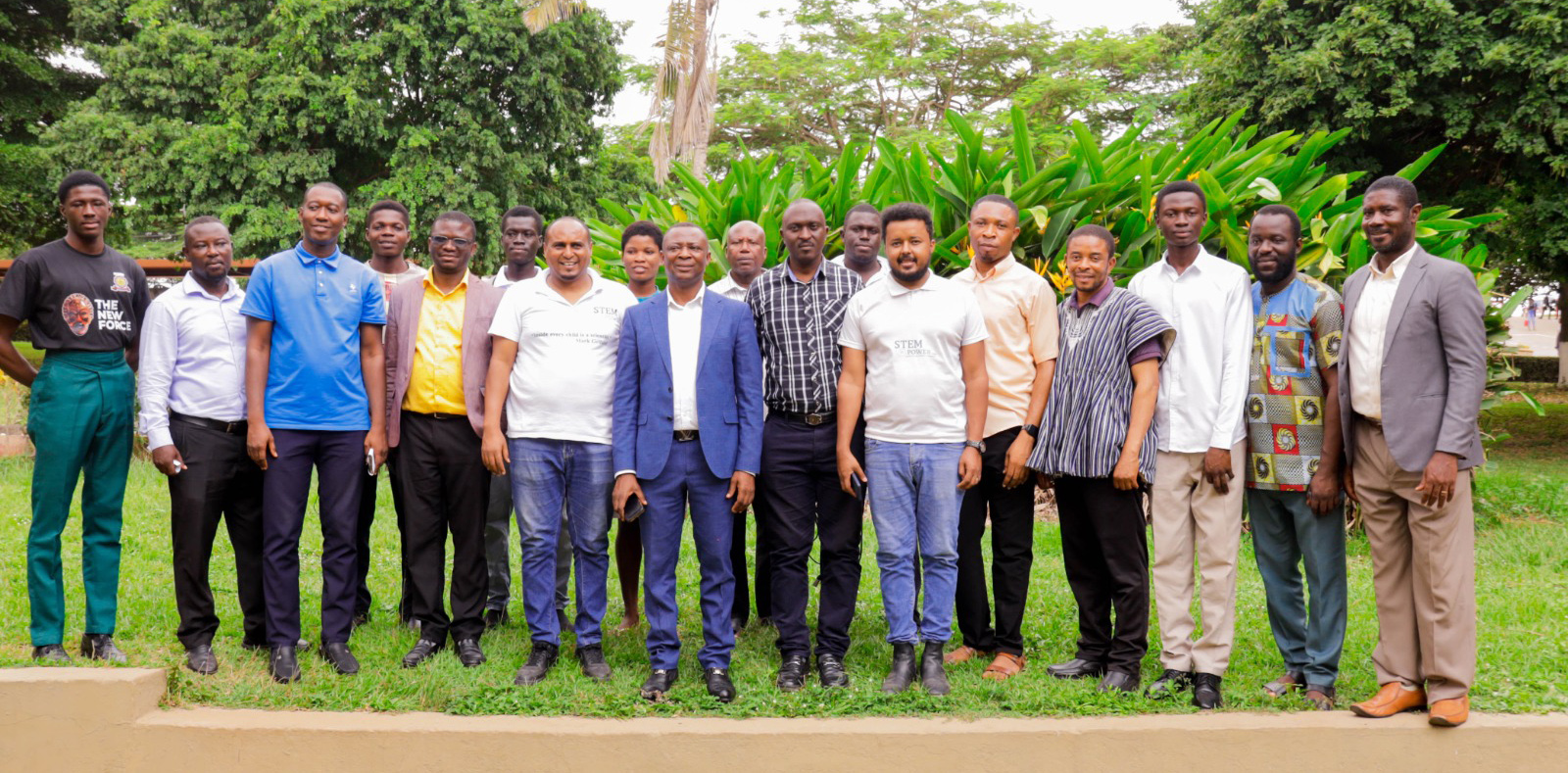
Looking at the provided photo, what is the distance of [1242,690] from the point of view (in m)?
4.39

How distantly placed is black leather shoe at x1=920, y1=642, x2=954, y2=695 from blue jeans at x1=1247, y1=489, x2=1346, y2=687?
1311 mm

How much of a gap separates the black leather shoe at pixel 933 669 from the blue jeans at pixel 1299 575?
1311mm

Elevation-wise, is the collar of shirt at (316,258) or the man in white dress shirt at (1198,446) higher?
the collar of shirt at (316,258)

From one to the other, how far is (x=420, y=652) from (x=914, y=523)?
84.6 inches

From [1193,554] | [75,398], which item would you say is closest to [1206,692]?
[1193,554]

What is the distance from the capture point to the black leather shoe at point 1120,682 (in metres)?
4.40

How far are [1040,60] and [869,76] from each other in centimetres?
381

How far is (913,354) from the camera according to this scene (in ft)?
14.3

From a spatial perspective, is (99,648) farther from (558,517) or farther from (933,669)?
(933,669)

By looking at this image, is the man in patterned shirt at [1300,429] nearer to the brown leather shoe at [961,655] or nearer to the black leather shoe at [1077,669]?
the black leather shoe at [1077,669]

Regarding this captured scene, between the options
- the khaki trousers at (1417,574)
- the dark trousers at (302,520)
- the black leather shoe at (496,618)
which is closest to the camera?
the khaki trousers at (1417,574)

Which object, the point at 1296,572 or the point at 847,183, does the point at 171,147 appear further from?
the point at 1296,572

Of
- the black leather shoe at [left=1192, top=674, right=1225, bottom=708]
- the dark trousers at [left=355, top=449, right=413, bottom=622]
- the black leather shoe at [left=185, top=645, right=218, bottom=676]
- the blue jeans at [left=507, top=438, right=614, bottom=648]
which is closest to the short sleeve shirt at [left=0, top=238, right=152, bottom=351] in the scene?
the dark trousers at [left=355, top=449, right=413, bottom=622]

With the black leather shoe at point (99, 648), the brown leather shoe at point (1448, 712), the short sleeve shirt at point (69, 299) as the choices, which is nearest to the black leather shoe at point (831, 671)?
the brown leather shoe at point (1448, 712)
